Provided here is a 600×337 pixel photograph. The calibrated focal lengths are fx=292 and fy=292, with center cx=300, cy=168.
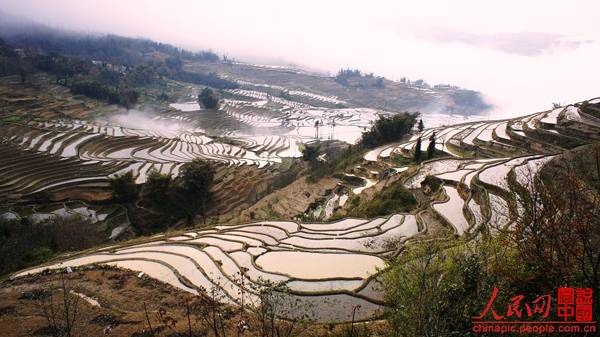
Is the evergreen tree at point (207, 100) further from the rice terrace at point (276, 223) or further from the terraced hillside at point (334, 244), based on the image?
the terraced hillside at point (334, 244)

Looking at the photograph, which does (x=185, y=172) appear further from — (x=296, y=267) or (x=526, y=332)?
(x=526, y=332)

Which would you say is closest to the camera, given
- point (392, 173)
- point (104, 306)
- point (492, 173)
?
point (104, 306)

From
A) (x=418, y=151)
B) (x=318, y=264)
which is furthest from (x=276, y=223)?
(x=418, y=151)

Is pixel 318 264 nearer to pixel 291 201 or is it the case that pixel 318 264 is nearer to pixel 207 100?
pixel 291 201

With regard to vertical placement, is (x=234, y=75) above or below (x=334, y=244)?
above

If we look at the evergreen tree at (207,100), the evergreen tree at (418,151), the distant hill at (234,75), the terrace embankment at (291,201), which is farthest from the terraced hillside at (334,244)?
the distant hill at (234,75)

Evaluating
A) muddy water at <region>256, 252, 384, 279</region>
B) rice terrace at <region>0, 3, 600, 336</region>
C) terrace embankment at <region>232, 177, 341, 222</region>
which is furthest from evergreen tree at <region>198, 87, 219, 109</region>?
muddy water at <region>256, 252, 384, 279</region>

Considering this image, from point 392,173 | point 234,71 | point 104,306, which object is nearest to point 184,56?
point 234,71

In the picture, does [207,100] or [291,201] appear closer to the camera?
[291,201]

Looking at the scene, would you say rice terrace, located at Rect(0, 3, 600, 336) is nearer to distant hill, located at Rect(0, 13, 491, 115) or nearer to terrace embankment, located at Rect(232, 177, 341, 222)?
terrace embankment, located at Rect(232, 177, 341, 222)
